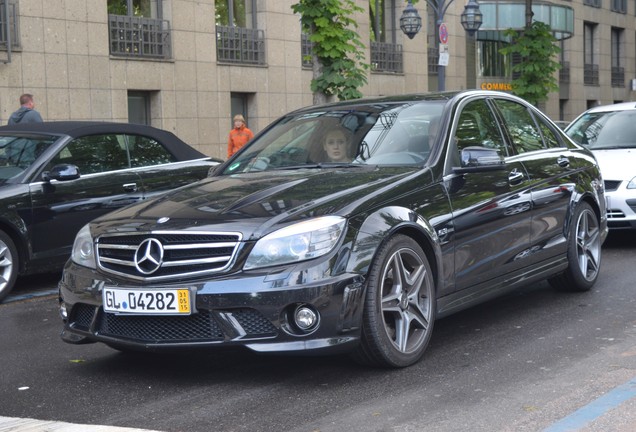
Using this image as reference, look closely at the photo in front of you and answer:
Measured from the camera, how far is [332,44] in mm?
18594

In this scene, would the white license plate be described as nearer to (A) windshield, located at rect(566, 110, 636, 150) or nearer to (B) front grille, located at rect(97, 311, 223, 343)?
(B) front grille, located at rect(97, 311, 223, 343)

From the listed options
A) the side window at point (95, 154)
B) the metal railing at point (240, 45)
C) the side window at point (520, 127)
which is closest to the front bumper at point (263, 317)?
the side window at point (520, 127)

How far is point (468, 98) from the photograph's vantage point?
23.4 ft

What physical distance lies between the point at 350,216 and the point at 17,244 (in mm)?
4615

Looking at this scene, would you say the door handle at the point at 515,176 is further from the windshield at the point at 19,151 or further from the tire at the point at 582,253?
the windshield at the point at 19,151

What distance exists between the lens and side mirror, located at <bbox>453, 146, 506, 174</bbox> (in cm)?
646

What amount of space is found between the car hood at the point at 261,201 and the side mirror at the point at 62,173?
310 centimetres

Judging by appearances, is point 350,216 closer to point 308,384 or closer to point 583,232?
point 308,384

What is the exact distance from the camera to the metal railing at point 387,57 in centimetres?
3078

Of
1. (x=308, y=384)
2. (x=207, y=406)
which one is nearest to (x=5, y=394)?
(x=207, y=406)

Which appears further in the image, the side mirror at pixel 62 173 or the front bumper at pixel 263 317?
the side mirror at pixel 62 173

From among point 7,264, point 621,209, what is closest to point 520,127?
point 621,209

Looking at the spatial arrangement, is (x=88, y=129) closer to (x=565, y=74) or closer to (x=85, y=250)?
(x=85, y=250)

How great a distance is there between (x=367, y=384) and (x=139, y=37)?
18.7 meters
